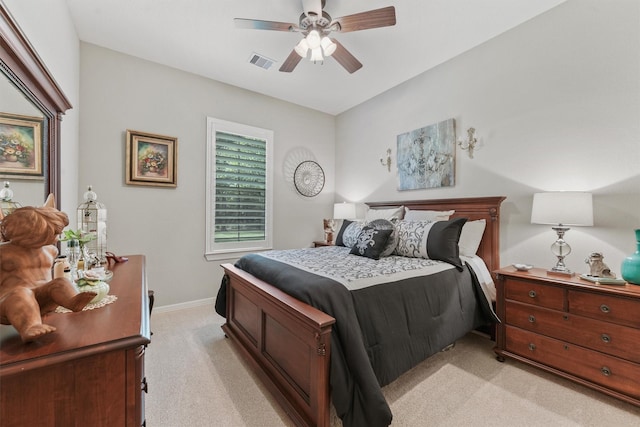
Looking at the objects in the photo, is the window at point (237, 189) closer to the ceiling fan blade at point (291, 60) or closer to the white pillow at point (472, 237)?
the ceiling fan blade at point (291, 60)

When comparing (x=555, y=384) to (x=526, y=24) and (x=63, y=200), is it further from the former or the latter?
(x=63, y=200)

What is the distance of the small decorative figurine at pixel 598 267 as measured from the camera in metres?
1.85

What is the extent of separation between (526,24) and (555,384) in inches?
117

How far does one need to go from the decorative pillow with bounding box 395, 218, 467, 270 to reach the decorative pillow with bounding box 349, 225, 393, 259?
0.63 ft

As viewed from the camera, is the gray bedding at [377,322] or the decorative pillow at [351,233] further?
the decorative pillow at [351,233]

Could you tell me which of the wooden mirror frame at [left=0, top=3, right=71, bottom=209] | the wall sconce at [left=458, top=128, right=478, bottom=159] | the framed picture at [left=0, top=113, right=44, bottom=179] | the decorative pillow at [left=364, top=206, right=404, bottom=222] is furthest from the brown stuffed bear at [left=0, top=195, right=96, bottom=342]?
the wall sconce at [left=458, top=128, right=478, bottom=159]

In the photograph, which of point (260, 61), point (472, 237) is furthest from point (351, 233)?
point (260, 61)

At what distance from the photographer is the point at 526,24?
2.43 meters

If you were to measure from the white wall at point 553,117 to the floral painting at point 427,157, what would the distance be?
0.31ft

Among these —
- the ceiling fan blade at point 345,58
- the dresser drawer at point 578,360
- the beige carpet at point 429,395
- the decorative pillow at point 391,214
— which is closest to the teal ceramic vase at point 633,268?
the dresser drawer at point 578,360

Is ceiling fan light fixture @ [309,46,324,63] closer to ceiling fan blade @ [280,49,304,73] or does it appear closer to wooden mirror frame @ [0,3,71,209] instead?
ceiling fan blade @ [280,49,304,73]

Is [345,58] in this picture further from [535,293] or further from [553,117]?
[535,293]

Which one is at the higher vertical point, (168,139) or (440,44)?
(440,44)

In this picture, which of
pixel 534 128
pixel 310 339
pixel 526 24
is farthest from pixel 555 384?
pixel 526 24
